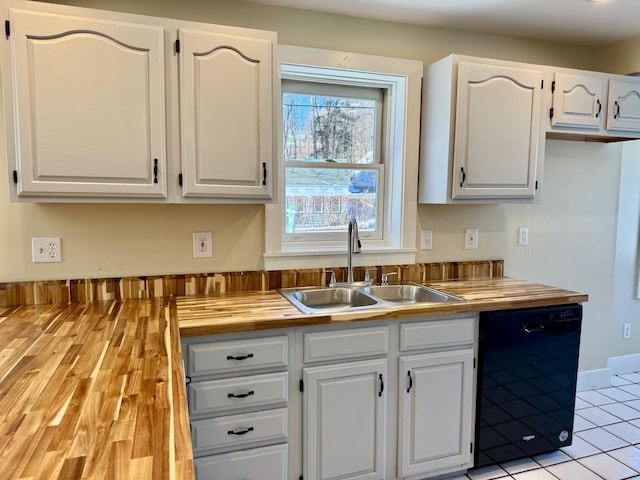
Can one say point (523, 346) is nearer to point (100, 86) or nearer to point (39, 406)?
point (39, 406)

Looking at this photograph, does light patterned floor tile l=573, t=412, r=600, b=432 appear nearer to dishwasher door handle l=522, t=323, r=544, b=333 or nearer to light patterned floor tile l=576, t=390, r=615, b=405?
light patterned floor tile l=576, t=390, r=615, b=405

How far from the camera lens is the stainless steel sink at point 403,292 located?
2357mm

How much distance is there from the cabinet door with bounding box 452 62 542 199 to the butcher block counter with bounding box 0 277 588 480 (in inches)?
24.2

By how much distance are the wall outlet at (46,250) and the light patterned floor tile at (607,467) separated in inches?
112

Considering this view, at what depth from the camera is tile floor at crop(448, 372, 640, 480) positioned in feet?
7.18

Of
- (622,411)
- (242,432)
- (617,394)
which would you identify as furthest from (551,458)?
(242,432)

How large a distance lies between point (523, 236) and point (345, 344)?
1641 mm

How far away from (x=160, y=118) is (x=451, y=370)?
1739 millimetres

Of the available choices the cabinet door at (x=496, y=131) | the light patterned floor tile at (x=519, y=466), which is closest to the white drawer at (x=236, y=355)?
the cabinet door at (x=496, y=131)

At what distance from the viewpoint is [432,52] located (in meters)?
2.53

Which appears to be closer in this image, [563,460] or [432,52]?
[563,460]

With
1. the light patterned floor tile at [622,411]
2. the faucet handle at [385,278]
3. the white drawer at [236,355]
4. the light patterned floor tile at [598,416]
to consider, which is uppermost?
the faucet handle at [385,278]

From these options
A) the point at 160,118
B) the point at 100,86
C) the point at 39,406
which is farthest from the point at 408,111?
the point at 39,406

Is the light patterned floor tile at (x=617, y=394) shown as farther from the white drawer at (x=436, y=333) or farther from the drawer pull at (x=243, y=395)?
the drawer pull at (x=243, y=395)
